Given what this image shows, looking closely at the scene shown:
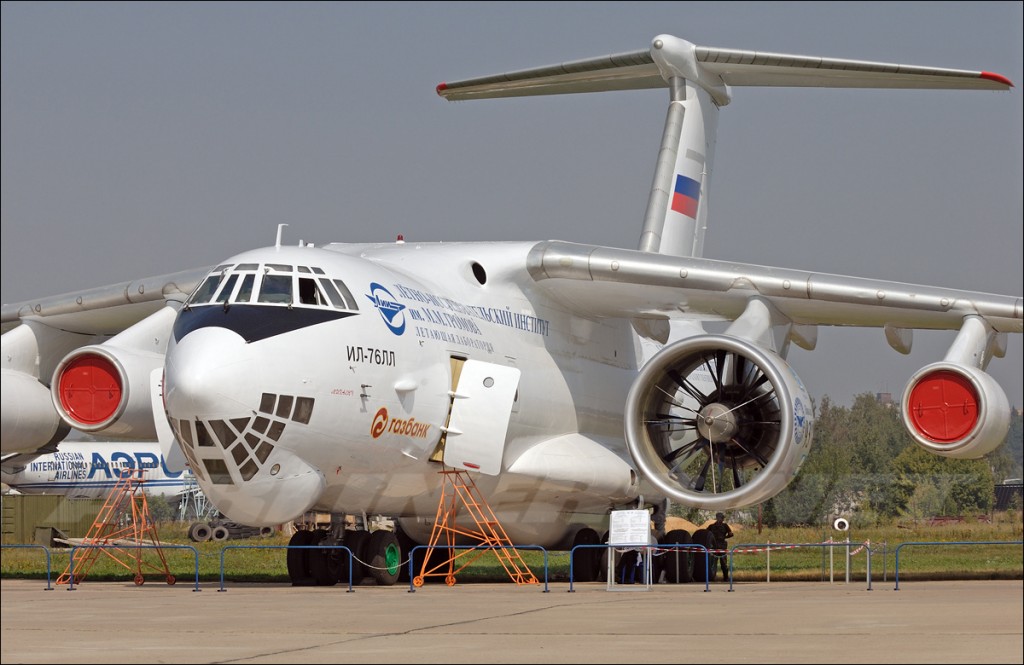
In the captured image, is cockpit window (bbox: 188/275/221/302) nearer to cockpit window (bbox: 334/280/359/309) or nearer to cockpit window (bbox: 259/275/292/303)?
cockpit window (bbox: 259/275/292/303)

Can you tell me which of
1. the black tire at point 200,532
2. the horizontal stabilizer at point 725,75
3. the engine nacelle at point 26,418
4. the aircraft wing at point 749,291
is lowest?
the black tire at point 200,532

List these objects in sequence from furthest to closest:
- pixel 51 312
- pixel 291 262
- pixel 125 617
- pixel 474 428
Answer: pixel 51 312, pixel 474 428, pixel 291 262, pixel 125 617

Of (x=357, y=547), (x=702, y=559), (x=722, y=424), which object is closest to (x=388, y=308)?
(x=357, y=547)

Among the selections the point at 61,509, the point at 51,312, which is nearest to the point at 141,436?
the point at 51,312

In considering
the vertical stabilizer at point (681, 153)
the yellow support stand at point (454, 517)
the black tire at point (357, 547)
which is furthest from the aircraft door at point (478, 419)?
the vertical stabilizer at point (681, 153)

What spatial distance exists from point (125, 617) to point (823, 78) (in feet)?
36.7

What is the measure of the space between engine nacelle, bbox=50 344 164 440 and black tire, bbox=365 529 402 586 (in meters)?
2.85

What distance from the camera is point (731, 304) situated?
15945 millimetres

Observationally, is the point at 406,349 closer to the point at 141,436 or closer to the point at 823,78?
the point at 141,436

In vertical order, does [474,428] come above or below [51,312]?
below

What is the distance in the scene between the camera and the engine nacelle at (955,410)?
1395cm

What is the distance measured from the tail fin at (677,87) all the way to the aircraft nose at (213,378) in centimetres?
751

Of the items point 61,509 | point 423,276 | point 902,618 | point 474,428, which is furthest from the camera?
point 61,509

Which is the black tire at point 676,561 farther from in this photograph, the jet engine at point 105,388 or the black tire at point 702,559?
the jet engine at point 105,388
